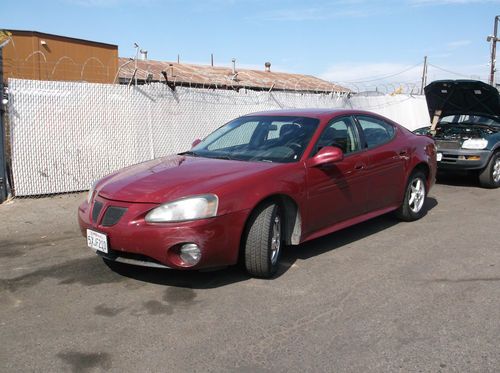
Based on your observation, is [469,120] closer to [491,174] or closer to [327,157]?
[491,174]

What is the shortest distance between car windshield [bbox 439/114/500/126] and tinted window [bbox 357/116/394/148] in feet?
15.6

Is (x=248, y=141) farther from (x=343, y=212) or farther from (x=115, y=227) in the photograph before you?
(x=115, y=227)

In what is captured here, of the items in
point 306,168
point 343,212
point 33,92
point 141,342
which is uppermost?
point 33,92

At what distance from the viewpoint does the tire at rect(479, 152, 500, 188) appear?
9148 millimetres

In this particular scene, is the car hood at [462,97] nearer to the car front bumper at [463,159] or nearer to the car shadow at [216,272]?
the car front bumper at [463,159]

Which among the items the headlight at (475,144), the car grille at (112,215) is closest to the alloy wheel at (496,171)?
the headlight at (475,144)

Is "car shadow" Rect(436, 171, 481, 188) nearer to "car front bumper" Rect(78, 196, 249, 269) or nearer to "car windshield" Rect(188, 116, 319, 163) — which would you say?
"car windshield" Rect(188, 116, 319, 163)

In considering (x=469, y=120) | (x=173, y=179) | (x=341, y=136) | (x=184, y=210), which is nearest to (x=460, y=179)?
(x=469, y=120)

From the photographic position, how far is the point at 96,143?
28.1 ft

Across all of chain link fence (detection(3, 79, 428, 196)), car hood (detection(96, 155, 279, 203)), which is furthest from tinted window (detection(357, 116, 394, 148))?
chain link fence (detection(3, 79, 428, 196))

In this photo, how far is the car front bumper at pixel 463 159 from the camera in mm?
9055

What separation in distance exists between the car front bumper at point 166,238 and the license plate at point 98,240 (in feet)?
0.12

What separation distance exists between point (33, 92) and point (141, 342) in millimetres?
5746

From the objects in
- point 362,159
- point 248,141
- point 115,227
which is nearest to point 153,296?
point 115,227
